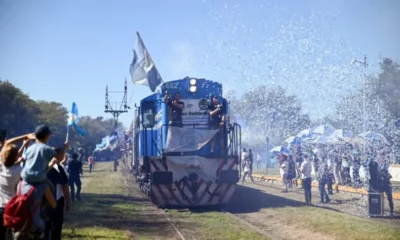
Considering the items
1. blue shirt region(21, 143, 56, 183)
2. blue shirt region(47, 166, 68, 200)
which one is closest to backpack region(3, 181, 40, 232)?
blue shirt region(21, 143, 56, 183)

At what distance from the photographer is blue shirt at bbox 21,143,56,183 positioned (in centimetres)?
618

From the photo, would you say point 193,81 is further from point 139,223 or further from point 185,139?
point 139,223

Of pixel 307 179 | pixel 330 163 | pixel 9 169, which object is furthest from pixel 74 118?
pixel 330 163

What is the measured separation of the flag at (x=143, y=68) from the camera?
1783 cm

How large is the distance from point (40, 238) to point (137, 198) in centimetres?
1431

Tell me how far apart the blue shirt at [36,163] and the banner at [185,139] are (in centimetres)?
935

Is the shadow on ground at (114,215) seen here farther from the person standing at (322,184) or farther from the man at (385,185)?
the man at (385,185)

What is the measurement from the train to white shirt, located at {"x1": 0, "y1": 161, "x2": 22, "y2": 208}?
863 cm

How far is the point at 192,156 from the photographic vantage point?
15.6 m

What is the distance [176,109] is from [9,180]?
9.39 meters

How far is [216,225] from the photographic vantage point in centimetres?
1283

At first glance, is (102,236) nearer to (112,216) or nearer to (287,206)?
(112,216)

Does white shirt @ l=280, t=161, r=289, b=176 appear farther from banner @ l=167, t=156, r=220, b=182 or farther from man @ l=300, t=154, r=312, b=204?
banner @ l=167, t=156, r=220, b=182

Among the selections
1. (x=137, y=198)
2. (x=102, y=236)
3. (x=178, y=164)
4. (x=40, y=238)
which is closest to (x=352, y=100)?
(x=137, y=198)
